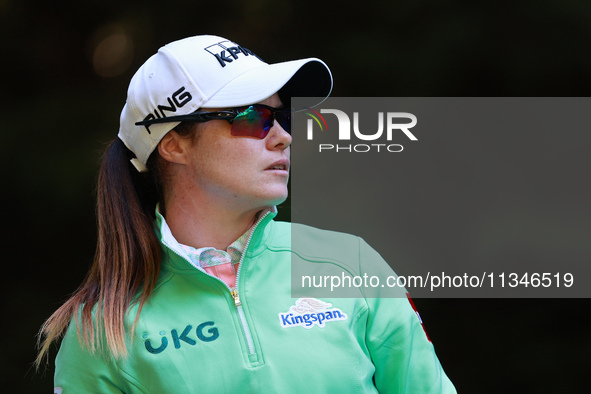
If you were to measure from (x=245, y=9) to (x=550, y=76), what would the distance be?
1437 mm

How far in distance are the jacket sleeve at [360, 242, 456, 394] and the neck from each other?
37 cm

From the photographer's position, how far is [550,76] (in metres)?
3.35

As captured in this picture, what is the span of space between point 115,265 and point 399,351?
2.34 feet

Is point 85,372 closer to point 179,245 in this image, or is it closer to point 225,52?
point 179,245

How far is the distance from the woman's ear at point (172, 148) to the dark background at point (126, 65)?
154 cm

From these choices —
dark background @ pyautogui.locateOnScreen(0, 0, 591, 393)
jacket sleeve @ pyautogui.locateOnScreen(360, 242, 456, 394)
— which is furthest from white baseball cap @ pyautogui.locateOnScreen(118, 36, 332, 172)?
dark background @ pyautogui.locateOnScreen(0, 0, 591, 393)

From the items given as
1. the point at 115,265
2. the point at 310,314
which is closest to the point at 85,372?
the point at 115,265

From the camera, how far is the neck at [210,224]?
179 cm

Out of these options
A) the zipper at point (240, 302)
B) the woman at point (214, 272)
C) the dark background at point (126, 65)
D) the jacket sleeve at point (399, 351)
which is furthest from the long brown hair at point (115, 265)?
the dark background at point (126, 65)

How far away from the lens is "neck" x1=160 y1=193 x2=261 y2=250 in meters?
1.79

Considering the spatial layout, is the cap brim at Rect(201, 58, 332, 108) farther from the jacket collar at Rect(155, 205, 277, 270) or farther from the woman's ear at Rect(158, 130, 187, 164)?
Result: the jacket collar at Rect(155, 205, 277, 270)

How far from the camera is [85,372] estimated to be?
1.67 m

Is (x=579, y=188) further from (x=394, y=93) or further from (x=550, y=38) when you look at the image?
(x=394, y=93)

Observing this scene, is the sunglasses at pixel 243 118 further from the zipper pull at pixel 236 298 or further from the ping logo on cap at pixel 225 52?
the zipper pull at pixel 236 298
